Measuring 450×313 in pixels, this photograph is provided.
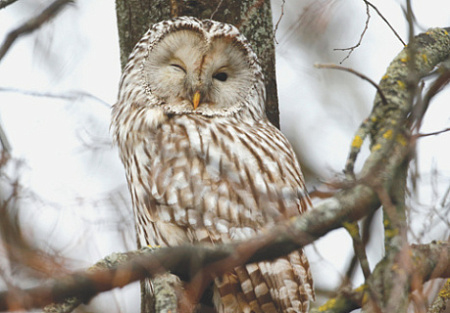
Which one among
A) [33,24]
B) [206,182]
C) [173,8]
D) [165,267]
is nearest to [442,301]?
[206,182]

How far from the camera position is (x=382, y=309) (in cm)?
226

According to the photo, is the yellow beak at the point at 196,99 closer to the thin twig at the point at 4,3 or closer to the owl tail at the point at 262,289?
the owl tail at the point at 262,289

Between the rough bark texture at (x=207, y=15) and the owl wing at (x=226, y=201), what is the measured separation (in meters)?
0.85

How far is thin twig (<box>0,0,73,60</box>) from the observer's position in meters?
3.48

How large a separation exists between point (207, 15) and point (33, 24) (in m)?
1.18

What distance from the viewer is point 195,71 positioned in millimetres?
4246

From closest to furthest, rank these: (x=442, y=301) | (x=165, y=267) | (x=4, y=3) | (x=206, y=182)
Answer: (x=165, y=267), (x=442, y=301), (x=206, y=182), (x=4, y=3)

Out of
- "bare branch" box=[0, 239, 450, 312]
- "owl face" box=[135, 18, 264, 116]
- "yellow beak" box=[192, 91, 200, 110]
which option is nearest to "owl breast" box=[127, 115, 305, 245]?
"yellow beak" box=[192, 91, 200, 110]

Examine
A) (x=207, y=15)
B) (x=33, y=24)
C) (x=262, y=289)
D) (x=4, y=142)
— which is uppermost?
(x=207, y=15)

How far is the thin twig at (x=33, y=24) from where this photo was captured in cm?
348

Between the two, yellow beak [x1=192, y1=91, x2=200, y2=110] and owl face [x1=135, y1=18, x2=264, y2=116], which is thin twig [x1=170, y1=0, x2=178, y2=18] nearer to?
owl face [x1=135, y1=18, x2=264, y2=116]

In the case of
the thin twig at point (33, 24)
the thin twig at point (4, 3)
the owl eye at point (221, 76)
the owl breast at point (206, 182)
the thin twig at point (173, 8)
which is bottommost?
the owl breast at point (206, 182)

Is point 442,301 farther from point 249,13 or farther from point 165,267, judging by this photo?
point 249,13

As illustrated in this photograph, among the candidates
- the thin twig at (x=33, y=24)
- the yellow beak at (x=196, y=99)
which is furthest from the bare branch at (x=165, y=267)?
the yellow beak at (x=196, y=99)
